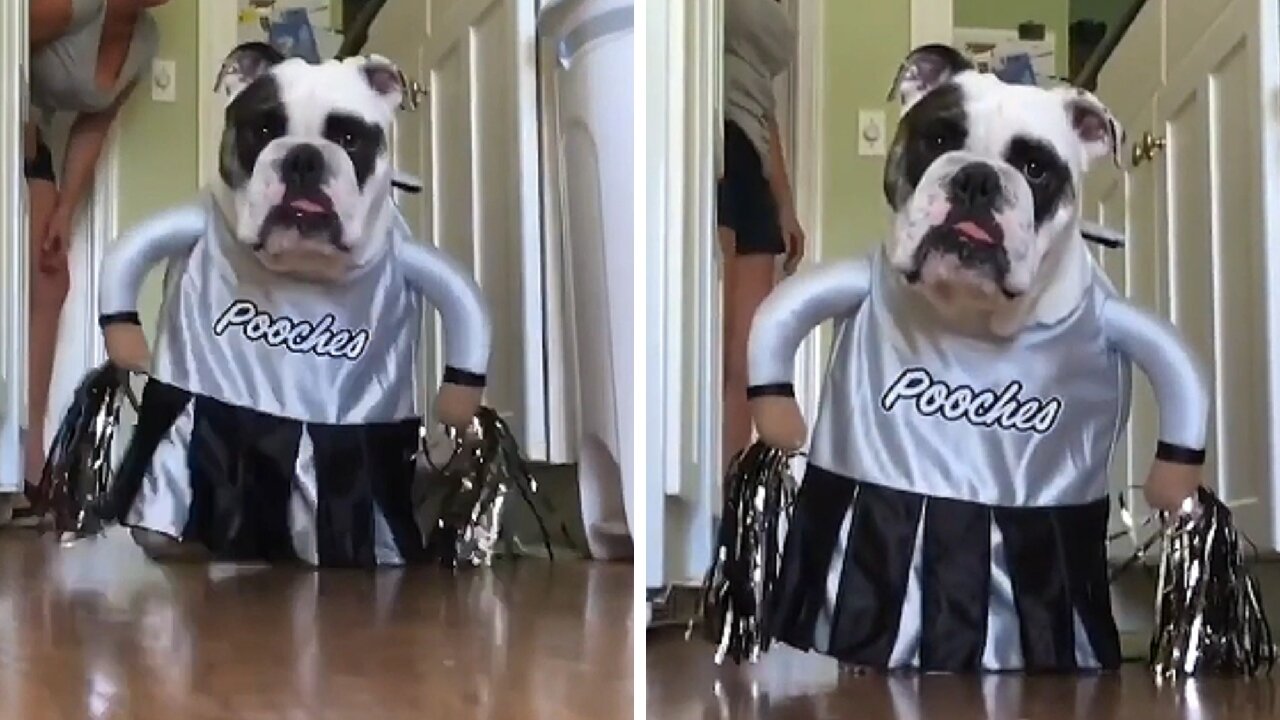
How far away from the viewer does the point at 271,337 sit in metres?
1.55

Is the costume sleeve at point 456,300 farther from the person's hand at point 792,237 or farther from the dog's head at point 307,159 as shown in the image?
the person's hand at point 792,237

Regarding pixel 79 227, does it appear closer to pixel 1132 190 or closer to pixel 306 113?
pixel 306 113

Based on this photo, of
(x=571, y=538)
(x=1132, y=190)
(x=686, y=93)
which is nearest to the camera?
(x=686, y=93)

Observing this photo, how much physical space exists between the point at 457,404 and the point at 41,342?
17.6 inches

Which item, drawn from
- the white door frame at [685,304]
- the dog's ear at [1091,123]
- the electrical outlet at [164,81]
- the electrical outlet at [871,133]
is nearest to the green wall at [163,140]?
the electrical outlet at [164,81]

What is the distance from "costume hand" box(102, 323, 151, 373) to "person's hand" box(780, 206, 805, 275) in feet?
2.32

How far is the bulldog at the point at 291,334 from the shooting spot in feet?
4.91

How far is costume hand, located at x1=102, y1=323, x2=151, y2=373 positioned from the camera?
1.51m

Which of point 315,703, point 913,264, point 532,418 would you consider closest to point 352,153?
point 532,418

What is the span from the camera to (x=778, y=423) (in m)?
1.24

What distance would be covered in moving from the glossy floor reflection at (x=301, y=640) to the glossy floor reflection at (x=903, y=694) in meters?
0.05

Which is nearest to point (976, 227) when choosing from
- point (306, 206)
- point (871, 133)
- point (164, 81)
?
point (871, 133)

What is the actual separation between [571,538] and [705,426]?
1.01 feet

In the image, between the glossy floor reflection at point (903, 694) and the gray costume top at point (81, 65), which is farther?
the gray costume top at point (81, 65)
